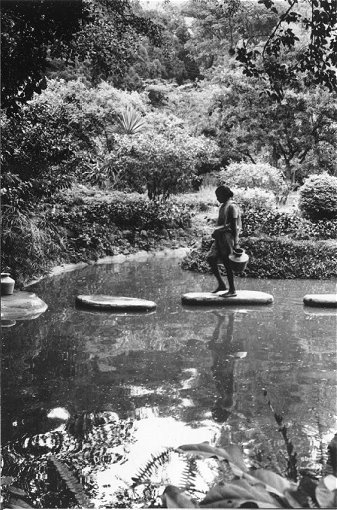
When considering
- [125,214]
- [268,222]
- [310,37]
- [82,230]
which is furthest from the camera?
[268,222]

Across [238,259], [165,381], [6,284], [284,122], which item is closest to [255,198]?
[284,122]

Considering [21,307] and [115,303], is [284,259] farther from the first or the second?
[21,307]

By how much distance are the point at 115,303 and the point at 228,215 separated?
4.24ft

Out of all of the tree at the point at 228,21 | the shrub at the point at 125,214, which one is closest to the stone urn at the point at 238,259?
the tree at the point at 228,21

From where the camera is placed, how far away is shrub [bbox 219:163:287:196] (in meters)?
7.21

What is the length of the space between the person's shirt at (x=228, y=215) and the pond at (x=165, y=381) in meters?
0.78

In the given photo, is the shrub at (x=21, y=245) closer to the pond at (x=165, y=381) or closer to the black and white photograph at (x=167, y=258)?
the black and white photograph at (x=167, y=258)

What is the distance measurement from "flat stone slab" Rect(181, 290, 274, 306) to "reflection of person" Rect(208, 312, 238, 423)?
30 centimetres

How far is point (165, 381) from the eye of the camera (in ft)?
10.4

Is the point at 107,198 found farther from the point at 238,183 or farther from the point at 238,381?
the point at 238,381

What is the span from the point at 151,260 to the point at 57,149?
3196mm

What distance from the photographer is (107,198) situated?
793 cm

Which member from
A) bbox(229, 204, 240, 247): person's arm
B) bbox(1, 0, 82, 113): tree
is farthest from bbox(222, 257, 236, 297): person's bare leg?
bbox(1, 0, 82, 113): tree

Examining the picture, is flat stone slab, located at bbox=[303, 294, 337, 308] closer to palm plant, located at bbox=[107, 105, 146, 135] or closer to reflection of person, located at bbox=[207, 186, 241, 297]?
reflection of person, located at bbox=[207, 186, 241, 297]
